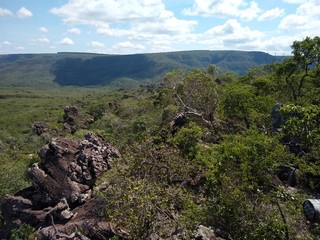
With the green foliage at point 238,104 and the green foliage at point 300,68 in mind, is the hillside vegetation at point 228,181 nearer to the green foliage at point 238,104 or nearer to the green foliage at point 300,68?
the green foliage at point 238,104

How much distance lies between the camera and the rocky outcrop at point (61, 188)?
24906 mm

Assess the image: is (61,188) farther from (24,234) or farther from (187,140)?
(187,140)

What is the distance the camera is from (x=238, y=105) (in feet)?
124

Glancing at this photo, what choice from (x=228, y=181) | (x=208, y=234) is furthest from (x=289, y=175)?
(x=208, y=234)

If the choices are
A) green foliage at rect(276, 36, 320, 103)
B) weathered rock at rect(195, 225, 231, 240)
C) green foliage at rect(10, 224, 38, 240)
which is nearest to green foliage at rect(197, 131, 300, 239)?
weathered rock at rect(195, 225, 231, 240)

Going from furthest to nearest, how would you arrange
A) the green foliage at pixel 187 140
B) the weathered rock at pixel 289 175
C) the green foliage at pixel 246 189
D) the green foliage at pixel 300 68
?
the green foliage at pixel 300 68, the green foliage at pixel 187 140, the weathered rock at pixel 289 175, the green foliage at pixel 246 189

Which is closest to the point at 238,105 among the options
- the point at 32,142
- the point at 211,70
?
the point at 211,70

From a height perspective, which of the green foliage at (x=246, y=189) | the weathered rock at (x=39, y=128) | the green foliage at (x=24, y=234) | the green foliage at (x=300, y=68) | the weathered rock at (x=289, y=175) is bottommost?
the weathered rock at (x=39, y=128)

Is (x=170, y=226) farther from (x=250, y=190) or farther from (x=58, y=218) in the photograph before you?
(x=58, y=218)

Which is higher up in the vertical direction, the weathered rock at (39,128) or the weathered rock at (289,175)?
the weathered rock at (289,175)

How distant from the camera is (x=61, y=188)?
27016 millimetres

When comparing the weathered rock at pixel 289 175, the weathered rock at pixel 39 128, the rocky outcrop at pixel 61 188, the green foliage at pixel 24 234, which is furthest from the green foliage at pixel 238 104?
the weathered rock at pixel 39 128

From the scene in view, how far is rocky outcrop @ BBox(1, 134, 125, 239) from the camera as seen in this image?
981 inches

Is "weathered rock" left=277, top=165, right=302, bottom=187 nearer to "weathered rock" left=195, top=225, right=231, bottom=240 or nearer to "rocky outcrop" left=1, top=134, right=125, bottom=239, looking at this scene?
"weathered rock" left=195, top=225, right=231, bottom=240
